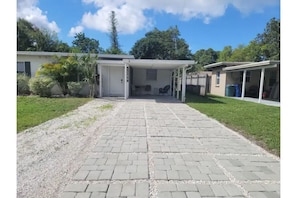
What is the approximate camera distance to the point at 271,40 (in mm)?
31031

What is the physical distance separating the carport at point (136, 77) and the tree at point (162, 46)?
53.5 feet

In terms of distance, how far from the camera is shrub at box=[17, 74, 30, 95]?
41.7ft

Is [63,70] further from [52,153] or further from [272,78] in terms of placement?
[272,78]

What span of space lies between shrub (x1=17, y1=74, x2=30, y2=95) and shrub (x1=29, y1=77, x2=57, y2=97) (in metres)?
0.97

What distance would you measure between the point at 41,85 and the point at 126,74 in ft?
17.6

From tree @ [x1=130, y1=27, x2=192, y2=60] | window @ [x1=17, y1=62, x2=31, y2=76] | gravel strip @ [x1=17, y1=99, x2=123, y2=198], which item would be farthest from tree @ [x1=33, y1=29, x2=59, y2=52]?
gravel strip @ [x1=17, y1=99, x2=123, y2=198]

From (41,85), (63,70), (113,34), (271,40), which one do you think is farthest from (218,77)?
(113,34)

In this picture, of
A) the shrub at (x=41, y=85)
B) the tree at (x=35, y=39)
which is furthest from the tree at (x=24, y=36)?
the shrub at (x=41, y=85)

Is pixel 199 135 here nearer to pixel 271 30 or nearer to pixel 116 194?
pixel 116 194

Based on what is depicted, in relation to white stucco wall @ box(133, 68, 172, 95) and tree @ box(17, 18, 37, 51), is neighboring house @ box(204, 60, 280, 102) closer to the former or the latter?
white stucco wall @ box(133, 68, 172, 95)

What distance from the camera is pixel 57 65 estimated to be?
41.3 ft

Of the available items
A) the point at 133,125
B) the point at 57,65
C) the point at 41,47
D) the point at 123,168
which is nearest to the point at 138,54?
the point at 41,47

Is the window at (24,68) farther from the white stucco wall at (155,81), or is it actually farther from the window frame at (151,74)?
the window frame at (151,74)
